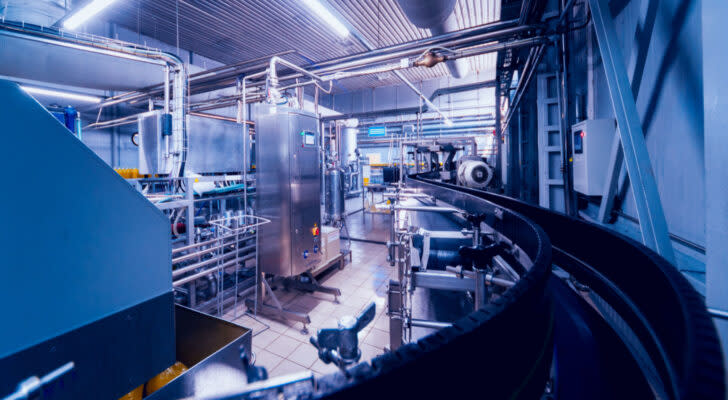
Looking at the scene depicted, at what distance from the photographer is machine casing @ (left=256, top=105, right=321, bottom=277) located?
3.06 meters

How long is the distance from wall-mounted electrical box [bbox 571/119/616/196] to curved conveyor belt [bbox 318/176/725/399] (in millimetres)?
1320

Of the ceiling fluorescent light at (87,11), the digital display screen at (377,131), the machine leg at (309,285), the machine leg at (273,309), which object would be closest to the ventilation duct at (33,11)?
the ceiling fluorescent light at (87,11)

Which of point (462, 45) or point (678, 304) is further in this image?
point (462, 45)

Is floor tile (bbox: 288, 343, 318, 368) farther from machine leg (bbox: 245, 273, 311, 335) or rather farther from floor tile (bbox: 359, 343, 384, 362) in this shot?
floor tile (bbox: 359, 343, 384, 362)

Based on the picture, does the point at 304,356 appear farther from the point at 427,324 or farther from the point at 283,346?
the point at 427,324

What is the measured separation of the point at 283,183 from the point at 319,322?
1584 millimetres

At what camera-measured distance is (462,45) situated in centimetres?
326

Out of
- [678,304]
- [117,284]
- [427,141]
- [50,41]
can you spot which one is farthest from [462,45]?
[50,41]

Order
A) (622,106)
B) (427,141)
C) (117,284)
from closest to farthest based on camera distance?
1. (117,284)
2. (622,106)
3. (427,141)

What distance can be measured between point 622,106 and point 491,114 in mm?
8357

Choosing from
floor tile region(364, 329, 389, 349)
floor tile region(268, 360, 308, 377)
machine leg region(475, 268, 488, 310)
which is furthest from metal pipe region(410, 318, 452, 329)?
floor tile region(268, 360, 308, 377)

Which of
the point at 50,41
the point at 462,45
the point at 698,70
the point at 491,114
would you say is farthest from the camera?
the point at 491,114

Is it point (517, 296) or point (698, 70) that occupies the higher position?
point (698, 70)

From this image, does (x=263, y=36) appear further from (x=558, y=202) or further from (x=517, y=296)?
(x=517, y=296)
